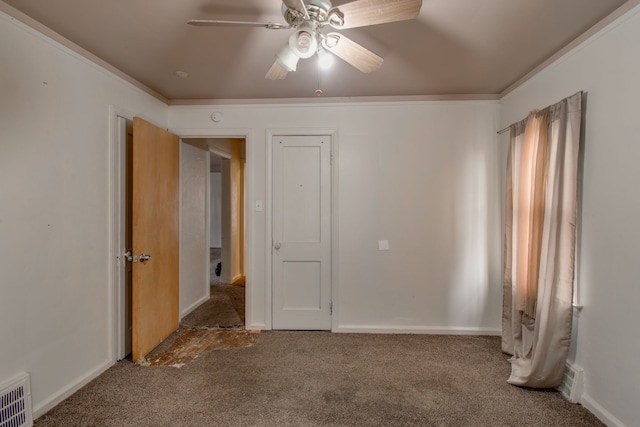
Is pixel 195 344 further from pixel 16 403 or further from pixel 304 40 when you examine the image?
pixel 304 40

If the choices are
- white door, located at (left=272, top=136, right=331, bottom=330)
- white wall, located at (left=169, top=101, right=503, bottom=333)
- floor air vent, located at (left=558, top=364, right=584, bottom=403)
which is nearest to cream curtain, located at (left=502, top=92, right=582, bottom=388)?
floor air vent, located at (left=558, top=364, right=584, bottom=403)

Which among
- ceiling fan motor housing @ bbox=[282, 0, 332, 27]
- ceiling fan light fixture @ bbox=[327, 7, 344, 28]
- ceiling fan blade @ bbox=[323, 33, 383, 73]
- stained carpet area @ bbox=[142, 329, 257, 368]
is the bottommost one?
stained carpet area @ bbox=[142, 329, 257, 368]

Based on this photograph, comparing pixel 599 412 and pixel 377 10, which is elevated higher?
pixel 377 10

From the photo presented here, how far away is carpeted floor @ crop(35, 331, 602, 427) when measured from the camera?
190 cm

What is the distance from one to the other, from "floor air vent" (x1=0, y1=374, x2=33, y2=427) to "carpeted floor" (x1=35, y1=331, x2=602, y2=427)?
0.11 metres

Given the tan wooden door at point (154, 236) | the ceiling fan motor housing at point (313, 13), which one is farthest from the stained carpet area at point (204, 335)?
the ceiling fan motor housing at point (313, 13)

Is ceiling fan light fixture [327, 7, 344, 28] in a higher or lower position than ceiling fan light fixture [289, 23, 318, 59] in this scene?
higher

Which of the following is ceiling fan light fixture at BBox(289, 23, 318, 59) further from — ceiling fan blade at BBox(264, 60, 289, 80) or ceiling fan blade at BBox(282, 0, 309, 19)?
ceiling fan blade at BBox(264, 60, 289, 80)

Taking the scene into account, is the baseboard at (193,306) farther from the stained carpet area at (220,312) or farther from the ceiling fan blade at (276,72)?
the ceiling fan blade at (276,72)

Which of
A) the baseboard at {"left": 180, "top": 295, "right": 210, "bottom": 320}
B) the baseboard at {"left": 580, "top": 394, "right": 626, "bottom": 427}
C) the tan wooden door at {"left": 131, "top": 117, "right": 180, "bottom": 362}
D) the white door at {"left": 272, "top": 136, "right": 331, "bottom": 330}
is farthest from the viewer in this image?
the baseboard at {"left": 180, "top": 295, "right": 210, "bottom": 320}

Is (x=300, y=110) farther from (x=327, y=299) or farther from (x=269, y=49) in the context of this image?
(x=327, y=299)

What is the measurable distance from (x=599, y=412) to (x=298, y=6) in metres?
2.79

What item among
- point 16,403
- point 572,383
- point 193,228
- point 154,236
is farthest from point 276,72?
point 572,383

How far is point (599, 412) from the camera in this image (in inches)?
74.4
